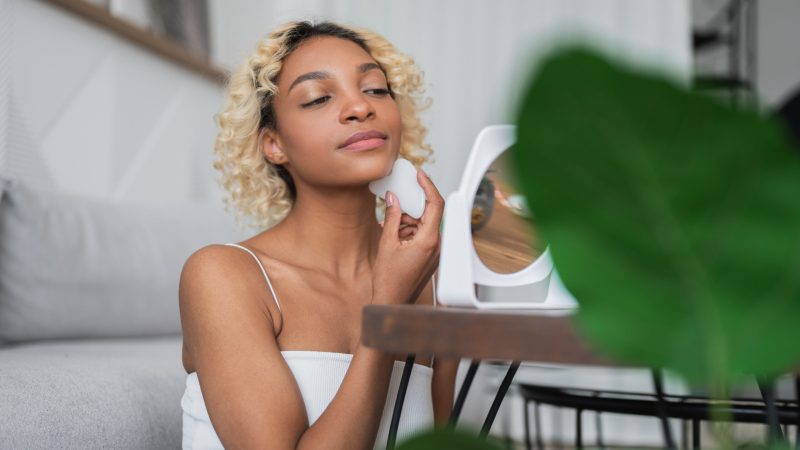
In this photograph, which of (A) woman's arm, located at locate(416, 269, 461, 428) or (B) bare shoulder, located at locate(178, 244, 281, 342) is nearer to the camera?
(B) bare shoulder, located at locate(178, 244, 281, 342)

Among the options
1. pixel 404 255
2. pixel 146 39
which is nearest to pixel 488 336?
pixel 404 255

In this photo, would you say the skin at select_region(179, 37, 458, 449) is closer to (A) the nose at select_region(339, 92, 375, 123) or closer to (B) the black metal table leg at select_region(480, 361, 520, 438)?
(A) the nose at select_region(339, 92, 375, 123)

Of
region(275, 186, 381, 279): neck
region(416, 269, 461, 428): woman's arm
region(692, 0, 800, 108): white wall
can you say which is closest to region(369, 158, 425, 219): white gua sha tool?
region(275, 186, 381, 279): neck

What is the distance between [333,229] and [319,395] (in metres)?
0.34

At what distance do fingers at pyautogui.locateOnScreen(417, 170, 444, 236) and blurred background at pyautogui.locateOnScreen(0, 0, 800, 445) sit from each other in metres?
0.25

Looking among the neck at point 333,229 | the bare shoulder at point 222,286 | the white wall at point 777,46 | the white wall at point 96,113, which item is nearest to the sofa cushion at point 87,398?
the bare shoulder at point 222,286

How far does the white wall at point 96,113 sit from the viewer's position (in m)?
2.16

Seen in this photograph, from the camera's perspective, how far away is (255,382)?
1.08m

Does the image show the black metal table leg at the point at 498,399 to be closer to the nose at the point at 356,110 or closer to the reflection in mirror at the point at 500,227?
the reflection in mirror at the point at 500,227

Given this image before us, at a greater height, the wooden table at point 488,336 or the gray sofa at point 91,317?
the wooden table at point 488,336

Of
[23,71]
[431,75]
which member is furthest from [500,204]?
[431,75]

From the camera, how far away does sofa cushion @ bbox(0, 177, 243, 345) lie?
1.75 meters

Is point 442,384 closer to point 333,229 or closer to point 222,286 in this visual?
point 333,229

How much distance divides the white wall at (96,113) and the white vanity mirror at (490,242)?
153cm
